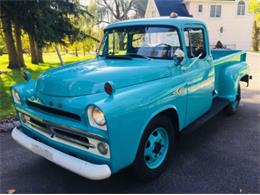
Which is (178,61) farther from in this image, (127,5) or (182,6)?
(127,5)

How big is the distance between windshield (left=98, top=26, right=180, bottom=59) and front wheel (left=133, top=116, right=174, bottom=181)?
110 centimetres

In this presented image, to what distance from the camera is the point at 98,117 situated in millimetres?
2445

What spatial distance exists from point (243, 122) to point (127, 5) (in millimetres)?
37963

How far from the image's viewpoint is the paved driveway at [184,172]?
10.3 feet

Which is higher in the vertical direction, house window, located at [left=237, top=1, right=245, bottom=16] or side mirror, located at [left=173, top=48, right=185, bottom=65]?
house window, located at [left=237, top=1, right=245, bottom=16]

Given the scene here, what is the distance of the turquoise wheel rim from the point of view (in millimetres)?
3195

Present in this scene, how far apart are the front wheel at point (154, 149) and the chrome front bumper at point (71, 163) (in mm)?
587

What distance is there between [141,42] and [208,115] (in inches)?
68.4

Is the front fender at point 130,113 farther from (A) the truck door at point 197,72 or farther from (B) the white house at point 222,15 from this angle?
(B) the white house at point 222,15

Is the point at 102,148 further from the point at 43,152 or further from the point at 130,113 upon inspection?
the point at 43,152

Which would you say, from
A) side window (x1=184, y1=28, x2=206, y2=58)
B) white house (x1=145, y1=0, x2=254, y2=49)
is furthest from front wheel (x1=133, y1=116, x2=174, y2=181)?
white house (x1=145, y1=0, x2=254, y2=49)

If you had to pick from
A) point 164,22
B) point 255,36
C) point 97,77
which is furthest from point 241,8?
point 97,77

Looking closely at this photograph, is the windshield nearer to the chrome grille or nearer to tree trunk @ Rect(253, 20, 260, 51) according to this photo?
the chrome grille

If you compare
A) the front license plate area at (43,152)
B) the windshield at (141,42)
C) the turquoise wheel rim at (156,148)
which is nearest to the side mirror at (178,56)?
the windshield at (141,42)
